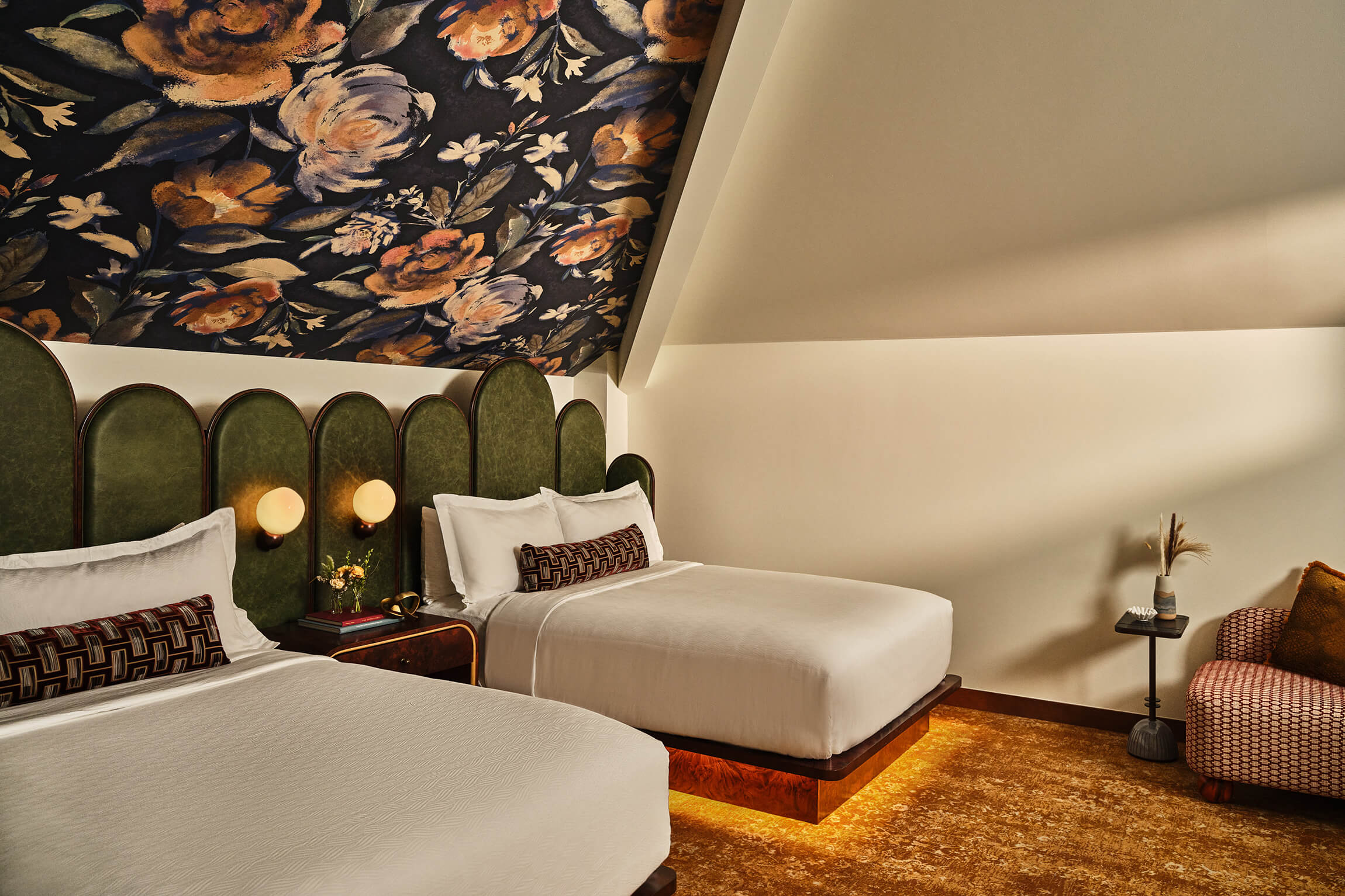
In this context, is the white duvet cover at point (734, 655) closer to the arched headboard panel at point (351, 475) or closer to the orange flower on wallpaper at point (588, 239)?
the arched headboard panel at point (351, 475)

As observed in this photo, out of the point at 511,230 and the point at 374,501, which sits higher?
the point at 511,230

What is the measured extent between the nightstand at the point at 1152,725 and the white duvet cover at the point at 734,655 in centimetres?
74

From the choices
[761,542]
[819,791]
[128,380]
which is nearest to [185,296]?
[128,380]

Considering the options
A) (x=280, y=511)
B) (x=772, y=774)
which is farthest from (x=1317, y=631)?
(x=280, y=511)

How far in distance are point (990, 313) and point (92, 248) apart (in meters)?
3.56

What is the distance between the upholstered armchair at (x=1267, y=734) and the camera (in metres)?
3.08

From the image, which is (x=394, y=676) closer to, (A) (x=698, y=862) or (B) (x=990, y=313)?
(A) (x=698, y=862)

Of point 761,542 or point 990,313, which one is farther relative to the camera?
point 761,542

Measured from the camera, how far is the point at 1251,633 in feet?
12.3

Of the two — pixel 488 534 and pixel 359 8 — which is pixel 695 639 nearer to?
pixel 488 534

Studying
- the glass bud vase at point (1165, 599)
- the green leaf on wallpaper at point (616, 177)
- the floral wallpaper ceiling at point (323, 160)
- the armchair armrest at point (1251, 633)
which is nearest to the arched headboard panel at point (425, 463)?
the floral wallpaper ceiling at point (323, 160)

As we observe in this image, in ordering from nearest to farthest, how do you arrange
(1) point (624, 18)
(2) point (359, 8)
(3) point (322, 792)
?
(3) point (322, 792), (2) point (359, 8), (1) point (624, 18)

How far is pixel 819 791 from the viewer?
297cm

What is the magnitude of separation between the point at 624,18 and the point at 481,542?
2100 mm
